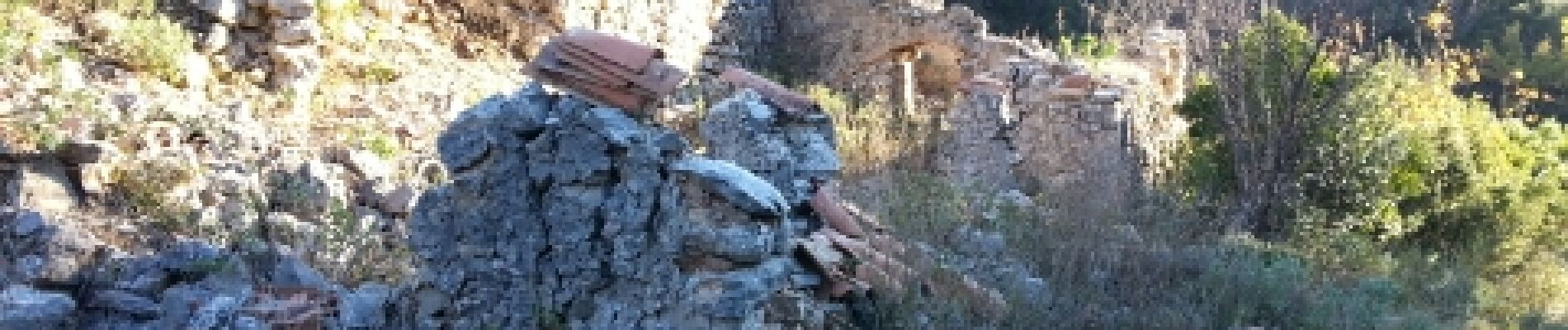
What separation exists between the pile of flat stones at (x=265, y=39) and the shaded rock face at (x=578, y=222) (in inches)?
138

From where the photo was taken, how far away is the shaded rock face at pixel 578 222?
3.93 metres

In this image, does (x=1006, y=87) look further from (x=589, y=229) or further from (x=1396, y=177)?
(x=589, y=229)

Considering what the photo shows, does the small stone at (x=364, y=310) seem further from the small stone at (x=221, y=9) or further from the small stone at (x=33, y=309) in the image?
the small stone at (x=221, y=9)

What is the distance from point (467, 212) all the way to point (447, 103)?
420cm

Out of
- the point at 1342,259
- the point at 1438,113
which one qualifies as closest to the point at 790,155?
the point at 1342,259

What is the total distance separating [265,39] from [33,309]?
3018 mm

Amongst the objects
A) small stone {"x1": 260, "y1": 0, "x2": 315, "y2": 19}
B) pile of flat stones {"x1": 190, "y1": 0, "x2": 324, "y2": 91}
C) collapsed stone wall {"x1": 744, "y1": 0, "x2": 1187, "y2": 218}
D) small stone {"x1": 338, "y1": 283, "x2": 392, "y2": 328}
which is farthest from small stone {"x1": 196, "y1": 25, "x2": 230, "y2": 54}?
collapsed stone wall {"x1": 744, "y1": 0, "x2": 1187, "y2": 218}

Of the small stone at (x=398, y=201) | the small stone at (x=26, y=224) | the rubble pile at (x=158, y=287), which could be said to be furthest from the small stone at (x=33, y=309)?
the small stone at (x=398, y=201)

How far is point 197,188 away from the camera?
583 cm

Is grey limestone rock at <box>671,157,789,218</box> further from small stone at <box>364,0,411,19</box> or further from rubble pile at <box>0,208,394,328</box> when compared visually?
small stone at <box>364,0,411,19</box>

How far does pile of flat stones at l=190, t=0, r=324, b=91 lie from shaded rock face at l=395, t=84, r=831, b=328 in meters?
3.51

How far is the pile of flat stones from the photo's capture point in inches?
281

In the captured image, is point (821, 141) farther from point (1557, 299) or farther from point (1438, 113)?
point (1438, 113)

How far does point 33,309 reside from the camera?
454cm
